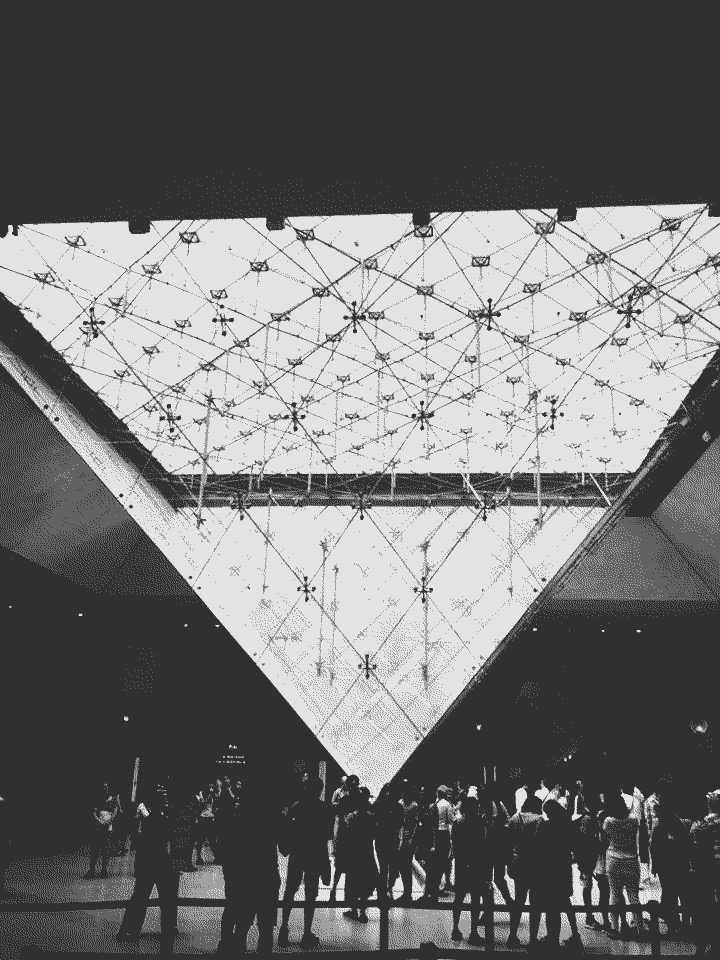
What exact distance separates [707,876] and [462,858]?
1406 mm

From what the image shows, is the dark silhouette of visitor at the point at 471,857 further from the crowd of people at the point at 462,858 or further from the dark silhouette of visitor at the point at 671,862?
the dark silhouette of visitor at the point at 671,862

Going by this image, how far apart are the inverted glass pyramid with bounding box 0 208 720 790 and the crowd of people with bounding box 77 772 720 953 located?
3914 mm

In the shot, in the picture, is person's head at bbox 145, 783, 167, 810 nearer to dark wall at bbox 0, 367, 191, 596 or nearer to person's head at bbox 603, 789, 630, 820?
person's head at bbox 603, 789, 630, 820

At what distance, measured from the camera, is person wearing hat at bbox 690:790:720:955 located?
4547 millimetres

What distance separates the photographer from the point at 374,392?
9523 mm

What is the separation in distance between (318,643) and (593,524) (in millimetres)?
3910

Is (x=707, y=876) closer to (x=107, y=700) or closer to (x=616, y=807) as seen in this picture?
(x=616, y=807)

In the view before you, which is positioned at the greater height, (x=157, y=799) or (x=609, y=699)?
(x=609, y=699)

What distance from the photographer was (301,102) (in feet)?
8.90

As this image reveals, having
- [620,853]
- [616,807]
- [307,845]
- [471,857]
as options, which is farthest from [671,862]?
[307,845]

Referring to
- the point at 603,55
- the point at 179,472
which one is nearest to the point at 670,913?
the point at 603,55

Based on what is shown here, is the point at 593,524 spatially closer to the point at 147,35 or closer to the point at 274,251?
the point at 274,251

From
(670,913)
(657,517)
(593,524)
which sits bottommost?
(670,913)

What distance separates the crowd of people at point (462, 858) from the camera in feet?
12.7
